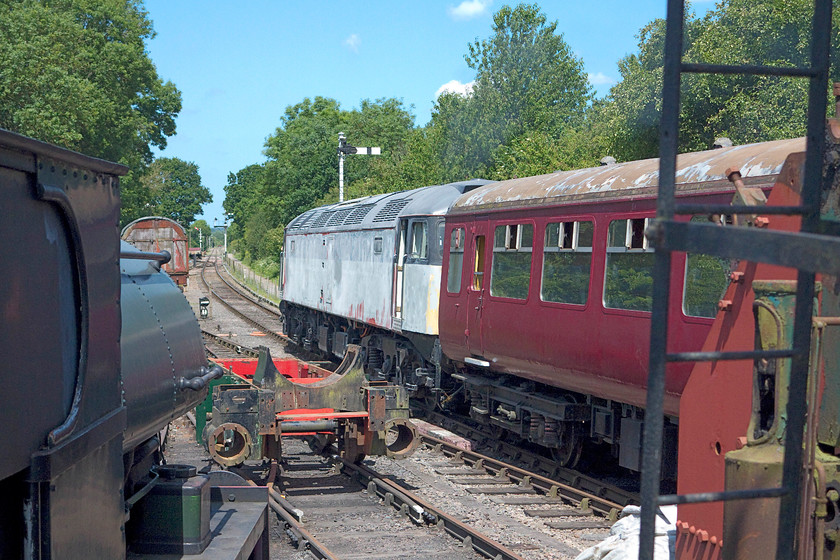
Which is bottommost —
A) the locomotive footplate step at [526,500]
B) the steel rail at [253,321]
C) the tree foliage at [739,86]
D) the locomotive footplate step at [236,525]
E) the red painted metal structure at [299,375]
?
the steel rail at [253,321]

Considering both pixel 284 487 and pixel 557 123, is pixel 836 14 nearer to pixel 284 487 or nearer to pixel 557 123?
pixel 284 487

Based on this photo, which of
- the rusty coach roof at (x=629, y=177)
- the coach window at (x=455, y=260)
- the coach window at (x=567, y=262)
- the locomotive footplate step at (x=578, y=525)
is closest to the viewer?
the rusty coach roof at (x=629, y=177)

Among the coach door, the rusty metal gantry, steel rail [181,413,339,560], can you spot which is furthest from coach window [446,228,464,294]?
the rusty metal gantry

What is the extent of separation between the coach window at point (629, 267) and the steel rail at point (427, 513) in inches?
99.6

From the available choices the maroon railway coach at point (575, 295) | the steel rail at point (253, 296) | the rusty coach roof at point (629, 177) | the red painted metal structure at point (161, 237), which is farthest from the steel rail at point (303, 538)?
the steel rail at point (253, 296)

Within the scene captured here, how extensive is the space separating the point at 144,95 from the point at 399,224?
3643 centimetres

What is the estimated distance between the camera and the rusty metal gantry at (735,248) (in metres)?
1.88

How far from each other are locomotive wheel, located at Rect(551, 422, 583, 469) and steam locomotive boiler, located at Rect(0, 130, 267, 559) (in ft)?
22.6

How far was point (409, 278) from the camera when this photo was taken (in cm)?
1452

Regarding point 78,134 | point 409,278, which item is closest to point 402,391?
point 409,278

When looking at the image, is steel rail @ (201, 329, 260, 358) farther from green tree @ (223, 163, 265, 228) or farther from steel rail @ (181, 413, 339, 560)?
green tree @ (223, 163, 265, 228)

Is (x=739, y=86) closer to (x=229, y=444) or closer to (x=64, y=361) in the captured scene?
(x=229, y=444)

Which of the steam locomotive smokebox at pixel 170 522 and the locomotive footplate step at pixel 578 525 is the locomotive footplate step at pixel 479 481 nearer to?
the locomotive footplate step at pixel 578 525

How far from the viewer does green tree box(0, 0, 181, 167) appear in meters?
33.3
